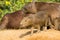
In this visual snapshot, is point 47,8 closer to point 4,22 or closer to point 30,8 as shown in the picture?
point 30,8

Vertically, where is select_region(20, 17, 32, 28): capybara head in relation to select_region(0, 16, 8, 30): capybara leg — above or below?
above

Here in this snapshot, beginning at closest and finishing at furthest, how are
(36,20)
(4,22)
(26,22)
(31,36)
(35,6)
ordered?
(31,36)
(26,22)
(36,20)
(35,6)
(4,22)

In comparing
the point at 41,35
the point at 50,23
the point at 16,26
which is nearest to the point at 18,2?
the point at 16,26

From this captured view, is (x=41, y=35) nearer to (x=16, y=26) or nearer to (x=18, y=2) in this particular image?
(x=16, y=26)

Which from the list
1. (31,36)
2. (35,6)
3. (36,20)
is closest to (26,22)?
(36,20)

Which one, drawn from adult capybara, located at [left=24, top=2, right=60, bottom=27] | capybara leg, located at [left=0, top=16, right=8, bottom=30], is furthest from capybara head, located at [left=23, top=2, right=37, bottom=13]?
capybara leg, located at [left=0, top=16, right=8, bottom=30]

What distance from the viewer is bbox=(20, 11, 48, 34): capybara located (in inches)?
287

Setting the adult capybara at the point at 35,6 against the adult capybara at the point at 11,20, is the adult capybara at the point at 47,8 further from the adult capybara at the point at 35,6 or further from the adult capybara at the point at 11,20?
the adult capybara at the point at 11,20

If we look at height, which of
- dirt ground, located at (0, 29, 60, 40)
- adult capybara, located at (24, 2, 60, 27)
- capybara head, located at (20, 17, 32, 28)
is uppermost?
adult capybara, located at (24, 2, 60, 27)

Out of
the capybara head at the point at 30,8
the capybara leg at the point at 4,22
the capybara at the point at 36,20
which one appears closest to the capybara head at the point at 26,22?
the capybara at the point at 36,20

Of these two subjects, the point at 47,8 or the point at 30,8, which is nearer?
the point at 30,8

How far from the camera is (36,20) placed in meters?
7.39

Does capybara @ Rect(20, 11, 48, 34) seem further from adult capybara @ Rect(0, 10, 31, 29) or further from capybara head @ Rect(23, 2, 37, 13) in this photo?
adult capybara @ Rect(0, 10, 31, 29)

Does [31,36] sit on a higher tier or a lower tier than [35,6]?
lower
